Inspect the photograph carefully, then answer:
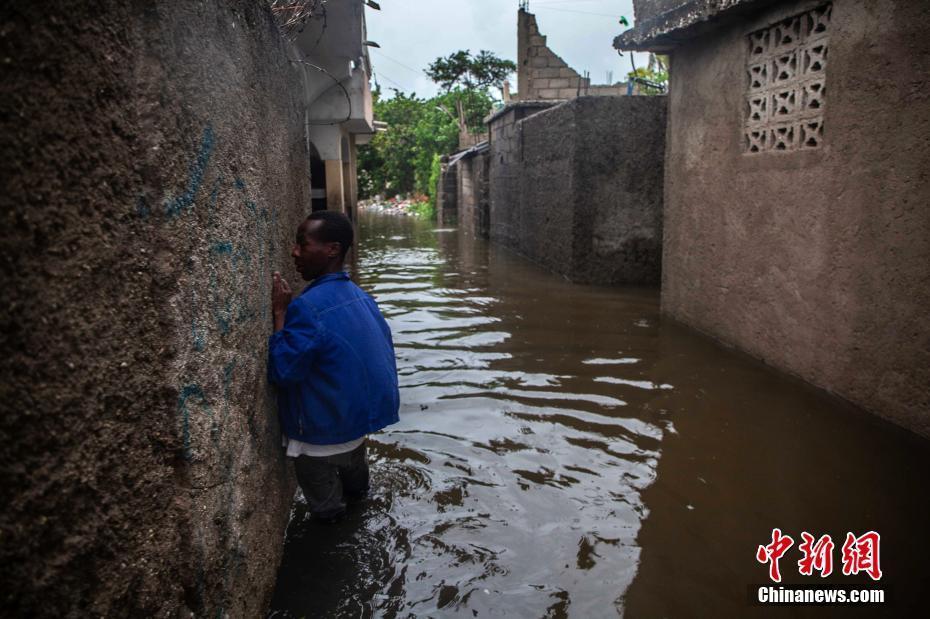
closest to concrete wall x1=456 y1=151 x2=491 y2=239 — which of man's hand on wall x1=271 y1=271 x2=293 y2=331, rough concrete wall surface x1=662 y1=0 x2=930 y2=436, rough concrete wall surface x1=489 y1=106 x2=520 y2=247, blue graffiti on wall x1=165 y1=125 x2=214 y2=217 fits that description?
rough concrete wall surface x1=489 y1=106 x2=520 y2=247

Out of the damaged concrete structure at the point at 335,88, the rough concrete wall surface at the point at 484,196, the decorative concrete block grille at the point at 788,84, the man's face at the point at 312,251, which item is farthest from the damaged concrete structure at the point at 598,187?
the man's face at the point at 312,251

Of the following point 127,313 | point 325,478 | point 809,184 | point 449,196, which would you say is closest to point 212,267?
point 127,313

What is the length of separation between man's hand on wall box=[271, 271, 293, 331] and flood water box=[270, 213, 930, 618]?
3.12ft

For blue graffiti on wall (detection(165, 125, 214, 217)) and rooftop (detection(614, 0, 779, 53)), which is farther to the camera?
rooftop (detection(614, 0, 779, 53))

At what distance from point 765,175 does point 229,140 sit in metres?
4.22

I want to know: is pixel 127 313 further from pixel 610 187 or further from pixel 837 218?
pixel 610 187

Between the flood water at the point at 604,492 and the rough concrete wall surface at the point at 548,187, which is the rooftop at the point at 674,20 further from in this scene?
the flood water at the point at 604,492

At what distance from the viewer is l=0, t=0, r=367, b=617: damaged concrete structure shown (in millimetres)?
1126

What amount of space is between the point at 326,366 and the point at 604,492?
1.59 metres

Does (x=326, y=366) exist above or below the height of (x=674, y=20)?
below

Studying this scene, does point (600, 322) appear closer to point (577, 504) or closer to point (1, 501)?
point (577, 504)

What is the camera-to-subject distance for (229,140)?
80.7 inches

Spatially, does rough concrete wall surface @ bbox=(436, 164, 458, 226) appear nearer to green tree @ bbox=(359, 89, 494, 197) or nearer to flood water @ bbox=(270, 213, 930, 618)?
green tree @ bbox=(359, 89, 494, 197)

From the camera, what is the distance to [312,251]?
278cm
